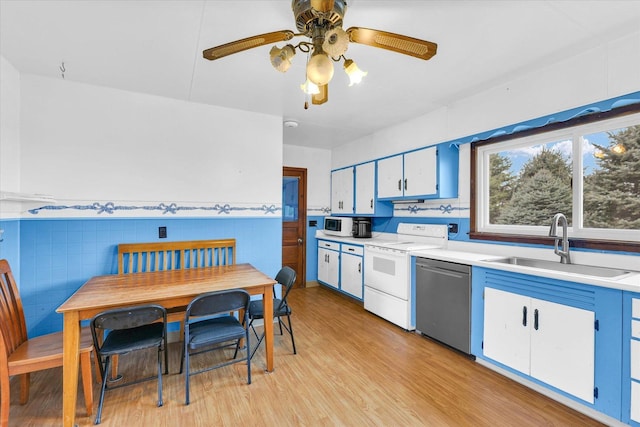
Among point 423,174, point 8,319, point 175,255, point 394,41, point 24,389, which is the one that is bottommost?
point 24,389

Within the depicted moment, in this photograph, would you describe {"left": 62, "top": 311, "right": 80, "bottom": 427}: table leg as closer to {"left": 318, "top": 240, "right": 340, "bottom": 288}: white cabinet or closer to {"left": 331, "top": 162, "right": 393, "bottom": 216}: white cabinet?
{"left": 318, "top": 240, "right": 340, "bottom": 288}: white cabinet

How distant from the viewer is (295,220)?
5.04 metres

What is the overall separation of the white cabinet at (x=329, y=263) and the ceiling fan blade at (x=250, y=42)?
331cm

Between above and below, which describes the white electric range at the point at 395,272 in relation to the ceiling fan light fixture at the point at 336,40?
below

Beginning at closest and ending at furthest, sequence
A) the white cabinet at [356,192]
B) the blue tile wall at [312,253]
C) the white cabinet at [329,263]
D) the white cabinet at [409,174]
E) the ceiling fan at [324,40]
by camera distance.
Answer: the ceiling fan at [324,40] → the white cabinet at [409,174] → the white cabinet at [356,192] → the white cabinet at [329,263] → the blue tile wall at [312,253]

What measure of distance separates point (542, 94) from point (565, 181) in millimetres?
A: 774

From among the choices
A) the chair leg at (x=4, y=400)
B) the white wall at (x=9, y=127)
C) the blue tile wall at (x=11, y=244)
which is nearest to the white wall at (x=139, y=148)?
the white wall at (x=9, y=127)

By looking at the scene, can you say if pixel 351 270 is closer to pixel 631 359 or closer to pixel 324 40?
pixel 631 359

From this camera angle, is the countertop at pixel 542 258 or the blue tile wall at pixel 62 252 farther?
the blue tile wall at pixel 62 252

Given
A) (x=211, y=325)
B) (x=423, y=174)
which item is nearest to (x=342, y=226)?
(x=423, y=174)

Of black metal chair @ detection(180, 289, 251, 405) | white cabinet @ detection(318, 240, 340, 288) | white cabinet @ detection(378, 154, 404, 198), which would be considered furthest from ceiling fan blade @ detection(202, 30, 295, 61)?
white cabinet @ detection(318, 240, 340, 288)

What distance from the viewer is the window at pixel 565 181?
84.6 inches

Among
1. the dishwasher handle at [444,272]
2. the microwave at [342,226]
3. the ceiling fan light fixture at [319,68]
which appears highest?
the ceiling fan light fixture at [319,68]

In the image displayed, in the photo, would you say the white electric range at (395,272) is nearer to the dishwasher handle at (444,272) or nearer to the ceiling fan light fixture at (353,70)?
the dishwasher handle at (444,272)
